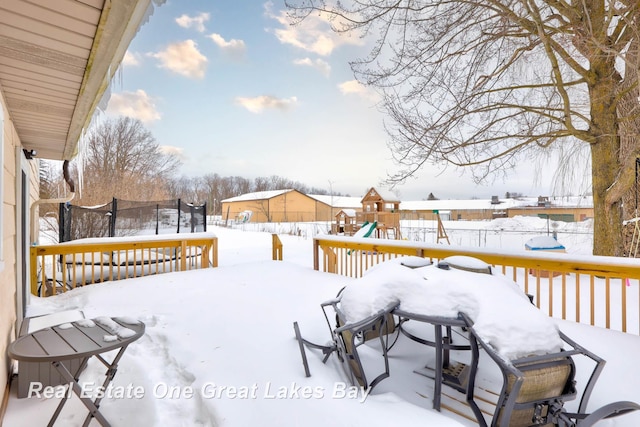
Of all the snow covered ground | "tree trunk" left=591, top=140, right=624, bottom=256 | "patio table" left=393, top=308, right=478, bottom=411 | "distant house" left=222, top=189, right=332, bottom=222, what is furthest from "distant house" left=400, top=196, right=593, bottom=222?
"patio table" left=393, top=308, right=478, bottom=411

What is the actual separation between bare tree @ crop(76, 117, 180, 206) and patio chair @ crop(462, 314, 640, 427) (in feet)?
49.5

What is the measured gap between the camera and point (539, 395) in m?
1.70

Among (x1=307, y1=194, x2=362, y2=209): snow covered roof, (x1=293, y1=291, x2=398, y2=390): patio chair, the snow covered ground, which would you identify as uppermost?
(x1=307, y1=194, x2=362, y2=209): snow covered roof

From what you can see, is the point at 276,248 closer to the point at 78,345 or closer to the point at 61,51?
the point at 78,345

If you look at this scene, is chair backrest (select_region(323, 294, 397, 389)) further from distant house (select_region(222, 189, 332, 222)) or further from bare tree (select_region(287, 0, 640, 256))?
distant house (select_region(222, 189, 332, 222))

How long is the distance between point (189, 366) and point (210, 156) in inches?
1547

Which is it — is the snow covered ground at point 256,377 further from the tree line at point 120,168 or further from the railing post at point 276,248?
the tree line at point 120,168

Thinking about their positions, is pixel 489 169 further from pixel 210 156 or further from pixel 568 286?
pixel 210 156

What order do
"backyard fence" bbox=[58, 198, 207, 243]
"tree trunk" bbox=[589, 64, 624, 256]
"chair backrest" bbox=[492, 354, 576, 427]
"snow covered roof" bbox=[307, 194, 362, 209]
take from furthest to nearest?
"snow covered roof" bbox=[307, 194, 362, 209] < "backyard fence" bbox=[58, 198, 207, 243] < "tree trunk" bbox=[589, 64, 624, 256] < "chair backrest" bbox=[492, 354, 576, 427]

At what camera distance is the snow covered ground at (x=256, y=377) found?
5.92ft

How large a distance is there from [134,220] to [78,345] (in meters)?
6.91

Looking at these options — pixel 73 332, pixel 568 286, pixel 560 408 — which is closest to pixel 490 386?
pixel 560 408

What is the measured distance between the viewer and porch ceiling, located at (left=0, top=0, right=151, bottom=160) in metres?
1.21

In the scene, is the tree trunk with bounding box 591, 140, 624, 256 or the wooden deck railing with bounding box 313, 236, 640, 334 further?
A: the tree trunk with bounding box 591, 140, 624, 256
